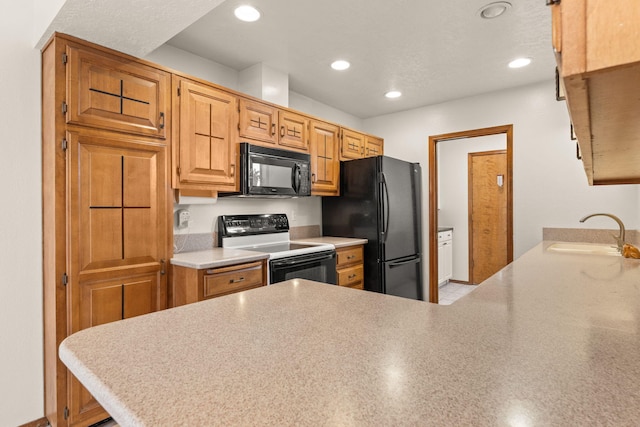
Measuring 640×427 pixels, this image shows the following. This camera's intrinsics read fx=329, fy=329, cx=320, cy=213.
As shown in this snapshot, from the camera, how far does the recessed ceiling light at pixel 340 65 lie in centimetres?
285

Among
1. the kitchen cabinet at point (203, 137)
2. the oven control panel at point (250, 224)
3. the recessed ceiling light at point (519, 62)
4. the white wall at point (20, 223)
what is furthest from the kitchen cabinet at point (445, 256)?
the white wall at point (20, 223)

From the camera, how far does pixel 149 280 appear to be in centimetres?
206

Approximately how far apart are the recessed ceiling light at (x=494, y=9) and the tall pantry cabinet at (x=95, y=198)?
6.92ft

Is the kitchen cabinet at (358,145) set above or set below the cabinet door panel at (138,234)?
above

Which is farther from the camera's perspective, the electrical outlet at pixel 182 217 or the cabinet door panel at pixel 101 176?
the electrical outlet at pixel 182 217

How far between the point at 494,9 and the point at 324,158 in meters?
1.85

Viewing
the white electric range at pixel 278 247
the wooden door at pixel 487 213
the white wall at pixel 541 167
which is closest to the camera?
the white electric range at pixel 278 247

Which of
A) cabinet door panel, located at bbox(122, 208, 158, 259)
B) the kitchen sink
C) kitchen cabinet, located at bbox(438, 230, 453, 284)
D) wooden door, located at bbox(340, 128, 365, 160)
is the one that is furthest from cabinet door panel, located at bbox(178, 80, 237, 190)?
kitchen cabinet, located at bbox(438, 230, 453, 284)

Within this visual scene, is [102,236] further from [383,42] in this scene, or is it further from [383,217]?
[383,217]

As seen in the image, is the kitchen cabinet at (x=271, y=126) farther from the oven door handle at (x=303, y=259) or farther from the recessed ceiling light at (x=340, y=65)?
the oven door handle at (x=303, y=259)

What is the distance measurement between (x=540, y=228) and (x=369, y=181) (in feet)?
5.88

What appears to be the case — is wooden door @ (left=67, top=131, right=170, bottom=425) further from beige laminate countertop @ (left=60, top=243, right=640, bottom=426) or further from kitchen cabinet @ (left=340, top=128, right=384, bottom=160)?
kitchen cabinet @ (left=340, top=128, right=384, bottom=160)

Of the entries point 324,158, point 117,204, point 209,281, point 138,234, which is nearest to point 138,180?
point 117,204

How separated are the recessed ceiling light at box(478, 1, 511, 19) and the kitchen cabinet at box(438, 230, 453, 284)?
10.4 ft
